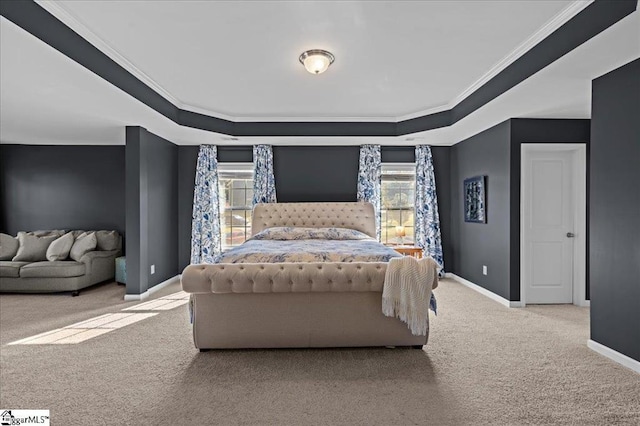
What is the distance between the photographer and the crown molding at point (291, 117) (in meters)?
2.61

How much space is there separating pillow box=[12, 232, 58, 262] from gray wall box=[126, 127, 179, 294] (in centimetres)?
168

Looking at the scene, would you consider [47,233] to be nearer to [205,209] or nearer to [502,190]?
[205,209]

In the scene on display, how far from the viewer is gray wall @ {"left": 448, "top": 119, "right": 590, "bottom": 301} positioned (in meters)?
4.61

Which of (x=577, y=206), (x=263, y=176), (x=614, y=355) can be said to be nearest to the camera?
(x=614, y=355)

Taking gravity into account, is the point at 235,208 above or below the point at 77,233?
above

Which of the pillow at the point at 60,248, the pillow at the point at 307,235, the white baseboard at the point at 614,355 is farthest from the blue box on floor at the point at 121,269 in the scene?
the white baseboard at the point at 614,355

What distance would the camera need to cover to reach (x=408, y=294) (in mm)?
2984

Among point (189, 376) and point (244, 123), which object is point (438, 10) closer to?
point (189, 376)

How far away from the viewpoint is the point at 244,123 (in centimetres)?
581

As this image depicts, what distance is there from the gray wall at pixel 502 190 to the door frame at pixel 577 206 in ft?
0.16

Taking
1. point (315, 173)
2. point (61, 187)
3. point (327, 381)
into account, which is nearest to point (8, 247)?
point (61, 187)

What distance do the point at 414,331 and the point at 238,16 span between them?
2.86 meters

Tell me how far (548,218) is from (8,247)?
797 cm

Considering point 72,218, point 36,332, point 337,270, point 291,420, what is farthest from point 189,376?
point 72,218
